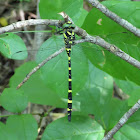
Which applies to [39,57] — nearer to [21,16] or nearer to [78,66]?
[78,66]

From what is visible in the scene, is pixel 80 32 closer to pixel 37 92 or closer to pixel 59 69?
pixel 59 69

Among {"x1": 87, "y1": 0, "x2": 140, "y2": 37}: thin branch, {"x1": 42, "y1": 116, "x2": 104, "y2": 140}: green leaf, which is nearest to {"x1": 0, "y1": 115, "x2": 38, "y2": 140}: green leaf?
{"x1": 42, "y1": 116, "x2": 104, "y2": 140}: green leaf

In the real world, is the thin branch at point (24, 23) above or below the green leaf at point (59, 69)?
above

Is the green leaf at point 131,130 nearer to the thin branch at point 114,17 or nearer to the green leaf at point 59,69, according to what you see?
the green leaf at point 59,69

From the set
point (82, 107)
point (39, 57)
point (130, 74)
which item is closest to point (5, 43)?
point (39, 57)

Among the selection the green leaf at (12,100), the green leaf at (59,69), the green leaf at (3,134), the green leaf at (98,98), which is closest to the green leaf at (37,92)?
the green leaf at (98,98)
